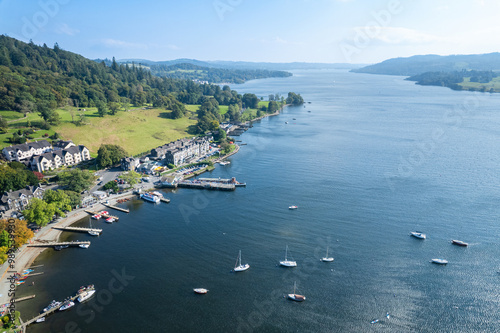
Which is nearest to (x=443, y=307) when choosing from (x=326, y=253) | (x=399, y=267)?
(x=399, y=267)

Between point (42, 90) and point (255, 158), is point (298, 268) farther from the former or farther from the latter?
point (42, 90)

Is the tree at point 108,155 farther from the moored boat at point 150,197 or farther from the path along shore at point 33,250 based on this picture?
the moored boat at point 150,197

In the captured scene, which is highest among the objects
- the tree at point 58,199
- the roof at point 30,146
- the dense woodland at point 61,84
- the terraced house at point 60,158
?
the dense woodland at point 61,84

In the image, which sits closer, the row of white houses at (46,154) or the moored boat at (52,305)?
the moored boat at (52,305)

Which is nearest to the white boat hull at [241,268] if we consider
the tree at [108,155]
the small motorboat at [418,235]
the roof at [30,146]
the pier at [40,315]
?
the pier at [40,315]

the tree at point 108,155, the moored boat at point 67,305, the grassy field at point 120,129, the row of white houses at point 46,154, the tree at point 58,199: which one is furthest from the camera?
the grassy field at point 120,129

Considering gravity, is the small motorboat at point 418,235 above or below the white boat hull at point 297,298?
above

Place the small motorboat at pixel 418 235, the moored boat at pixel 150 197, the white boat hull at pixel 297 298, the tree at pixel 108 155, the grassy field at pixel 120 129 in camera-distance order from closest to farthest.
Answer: the white boat hull at pixel 297 298 → the small motorboat at pixel 418 235 → the moored boat at pixel 150 197 → the tree at pixel 108 155 → the grassy field at pixel 120 129

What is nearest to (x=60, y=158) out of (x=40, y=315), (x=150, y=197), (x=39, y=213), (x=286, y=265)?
(x=150, y=197)
